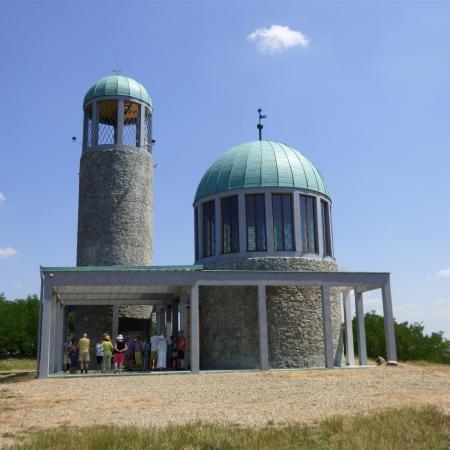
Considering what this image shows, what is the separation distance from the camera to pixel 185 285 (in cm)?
2130

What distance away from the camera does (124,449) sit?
7766mm

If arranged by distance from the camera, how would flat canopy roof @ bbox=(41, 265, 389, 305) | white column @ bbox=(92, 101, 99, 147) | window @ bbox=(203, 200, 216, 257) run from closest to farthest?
flat canopy roof @ bbox=(41, 265, 389, 305), window @ bbox=(203, 200, 216, 257), white column @ bbox=(92, 101, 99, 147)

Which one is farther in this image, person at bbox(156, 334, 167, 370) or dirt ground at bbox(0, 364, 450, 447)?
person at bbox(156, 334, 167, 370)

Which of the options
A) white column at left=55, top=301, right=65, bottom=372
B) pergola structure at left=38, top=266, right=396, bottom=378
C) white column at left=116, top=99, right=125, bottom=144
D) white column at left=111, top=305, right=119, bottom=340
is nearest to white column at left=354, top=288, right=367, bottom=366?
pergola structure at left=38, top=266, right=396, bottom=378

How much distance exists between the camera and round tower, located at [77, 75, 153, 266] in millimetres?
29719

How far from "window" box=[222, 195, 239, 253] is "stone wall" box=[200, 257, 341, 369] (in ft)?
4.85

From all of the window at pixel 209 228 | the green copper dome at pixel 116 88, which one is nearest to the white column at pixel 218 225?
the window at pixel 209 228

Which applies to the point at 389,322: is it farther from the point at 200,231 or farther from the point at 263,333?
the point at 200,231

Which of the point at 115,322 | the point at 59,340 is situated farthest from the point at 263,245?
the point at 59,340

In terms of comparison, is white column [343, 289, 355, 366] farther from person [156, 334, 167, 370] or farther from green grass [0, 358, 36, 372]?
green grass [0, 358, 36, 372]

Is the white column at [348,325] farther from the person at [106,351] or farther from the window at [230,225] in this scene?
the person at [106,351]

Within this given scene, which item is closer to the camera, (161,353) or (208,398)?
(208,398)

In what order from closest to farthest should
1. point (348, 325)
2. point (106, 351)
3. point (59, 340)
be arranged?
point (106, 351) → point (59, 340) → point (348, 325)

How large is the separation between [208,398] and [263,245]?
12082 millimetres
